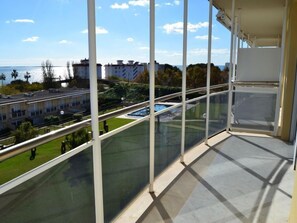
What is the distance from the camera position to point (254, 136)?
5422mm

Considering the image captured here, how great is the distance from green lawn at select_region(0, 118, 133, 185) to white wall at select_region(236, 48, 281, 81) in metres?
5.31

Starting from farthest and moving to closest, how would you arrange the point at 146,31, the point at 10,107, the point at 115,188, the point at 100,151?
the point at 146,31 < the point at 115,188 < the point at 100,151 < the point at 10,107

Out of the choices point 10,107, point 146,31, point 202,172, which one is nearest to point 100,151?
point 10,107

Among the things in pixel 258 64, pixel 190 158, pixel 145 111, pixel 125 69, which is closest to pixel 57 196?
pixel 125 69

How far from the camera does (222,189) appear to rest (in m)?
3.11

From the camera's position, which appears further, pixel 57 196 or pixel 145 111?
pixel 145 111

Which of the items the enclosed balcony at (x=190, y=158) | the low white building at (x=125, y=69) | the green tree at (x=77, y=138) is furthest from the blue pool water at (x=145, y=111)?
the green tree at (x=77, y=138)

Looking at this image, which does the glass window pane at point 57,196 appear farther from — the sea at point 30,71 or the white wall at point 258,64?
the white wall at point 258,64

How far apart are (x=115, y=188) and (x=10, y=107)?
4.92 ft

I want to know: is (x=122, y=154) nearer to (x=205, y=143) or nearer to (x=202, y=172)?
(x=202, y=172)

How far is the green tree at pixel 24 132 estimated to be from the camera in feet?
4.06

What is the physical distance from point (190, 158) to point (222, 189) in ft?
3.48

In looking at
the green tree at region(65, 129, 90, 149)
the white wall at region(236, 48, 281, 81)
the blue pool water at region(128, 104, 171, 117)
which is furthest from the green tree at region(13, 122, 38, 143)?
the white wall at region(236, 48, 281, 81)

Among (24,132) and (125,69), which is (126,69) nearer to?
(125,69)
